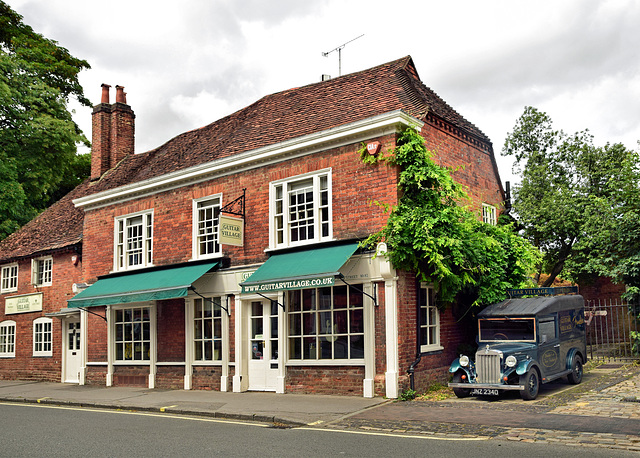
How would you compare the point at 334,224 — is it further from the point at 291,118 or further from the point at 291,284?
the point at 291,118

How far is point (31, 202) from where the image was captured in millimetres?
31484

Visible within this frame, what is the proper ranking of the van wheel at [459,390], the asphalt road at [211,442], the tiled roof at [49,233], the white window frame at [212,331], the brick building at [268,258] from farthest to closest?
the tiled roof at [49,233] → the white window frame at [212,331] → the brick building at [268,258] → the van wheel at [459,390] → the asphalt road at [211,442]

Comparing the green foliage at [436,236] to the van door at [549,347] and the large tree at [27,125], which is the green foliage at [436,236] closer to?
the van door at [549,347]

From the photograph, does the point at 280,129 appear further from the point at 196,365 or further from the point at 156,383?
the point at 156,383

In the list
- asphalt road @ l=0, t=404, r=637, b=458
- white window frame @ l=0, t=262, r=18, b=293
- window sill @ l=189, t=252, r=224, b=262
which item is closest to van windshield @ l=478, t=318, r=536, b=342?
asphalt road @ l=0, t=404, r=637, b=458

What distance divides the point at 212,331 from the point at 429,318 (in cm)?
627

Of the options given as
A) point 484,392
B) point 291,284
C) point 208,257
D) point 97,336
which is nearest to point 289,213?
point 291,284

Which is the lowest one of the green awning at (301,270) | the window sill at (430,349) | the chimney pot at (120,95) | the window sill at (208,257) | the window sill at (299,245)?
the window sill at (430,349)

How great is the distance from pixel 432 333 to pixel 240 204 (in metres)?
6.24

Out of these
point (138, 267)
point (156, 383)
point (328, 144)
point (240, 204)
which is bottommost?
point (156, 383)

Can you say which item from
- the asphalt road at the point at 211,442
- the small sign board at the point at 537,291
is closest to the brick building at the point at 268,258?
the small sign board at the point at 537,291

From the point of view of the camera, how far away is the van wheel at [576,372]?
13.9m

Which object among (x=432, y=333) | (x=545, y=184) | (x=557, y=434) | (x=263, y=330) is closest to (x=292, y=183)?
(x=263, y=330)

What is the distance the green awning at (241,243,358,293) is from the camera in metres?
13.2
